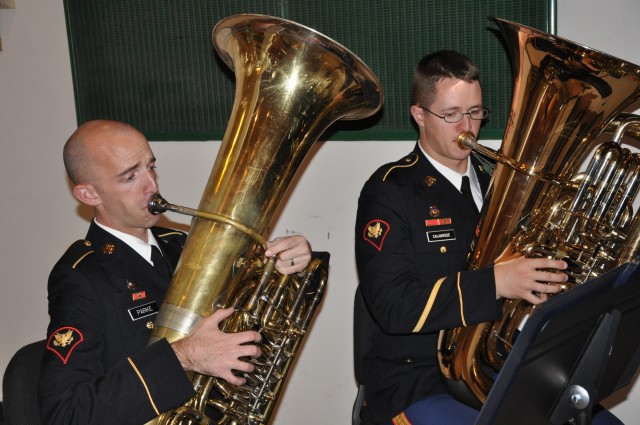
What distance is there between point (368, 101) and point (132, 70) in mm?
1540

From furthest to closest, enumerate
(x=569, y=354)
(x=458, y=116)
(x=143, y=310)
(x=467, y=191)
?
(x=467, y=191), (x=458, y=116), (x=143, y=310), (x=569, y=354)

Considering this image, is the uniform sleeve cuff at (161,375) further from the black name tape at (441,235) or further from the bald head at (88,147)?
the black name tape at (441,235)

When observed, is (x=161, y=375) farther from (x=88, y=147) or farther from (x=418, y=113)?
(x=418, y=113)

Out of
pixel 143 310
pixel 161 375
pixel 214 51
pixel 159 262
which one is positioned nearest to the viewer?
pixel 161 375

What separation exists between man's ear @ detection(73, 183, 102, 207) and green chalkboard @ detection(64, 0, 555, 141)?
1.24m

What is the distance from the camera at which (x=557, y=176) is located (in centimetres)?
211

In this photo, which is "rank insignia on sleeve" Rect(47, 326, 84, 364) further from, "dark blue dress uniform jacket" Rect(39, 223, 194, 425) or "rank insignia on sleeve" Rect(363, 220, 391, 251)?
"rank insignia on sleeve" Rect(363, 220, 391, 251)

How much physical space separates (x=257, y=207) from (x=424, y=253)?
0.63m

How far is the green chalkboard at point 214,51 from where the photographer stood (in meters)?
2.90

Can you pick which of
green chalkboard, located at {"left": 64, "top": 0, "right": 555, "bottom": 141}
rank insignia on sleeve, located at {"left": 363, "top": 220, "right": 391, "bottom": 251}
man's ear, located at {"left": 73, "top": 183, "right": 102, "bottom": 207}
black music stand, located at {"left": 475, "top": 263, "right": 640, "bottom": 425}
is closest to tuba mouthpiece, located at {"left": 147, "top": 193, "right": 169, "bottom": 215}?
man's ear, located at {"left": 73, "top": 183, "right": 102, "bottom": 207}

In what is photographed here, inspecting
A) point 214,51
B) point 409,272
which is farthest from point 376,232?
point 214,51

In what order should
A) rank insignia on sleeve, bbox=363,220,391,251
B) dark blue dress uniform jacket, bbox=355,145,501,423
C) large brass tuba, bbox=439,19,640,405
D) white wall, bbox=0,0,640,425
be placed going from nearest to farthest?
1. large brass tuba, bbox=439,19,640,405
2. dark blue dress uniform jacket, bbox=355,145,501,423
3. rank insignia on sleeve, bbox=363,220,391,251
4. white wall, bbox=0,0,640,425

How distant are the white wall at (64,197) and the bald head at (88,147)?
1.21 m

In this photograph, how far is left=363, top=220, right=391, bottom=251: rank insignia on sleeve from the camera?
228 centimetres
